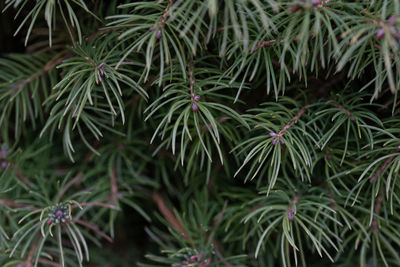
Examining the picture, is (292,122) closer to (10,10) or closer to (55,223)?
(55,223)

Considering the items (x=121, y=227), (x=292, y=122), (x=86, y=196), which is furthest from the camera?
(x=121, y=227)

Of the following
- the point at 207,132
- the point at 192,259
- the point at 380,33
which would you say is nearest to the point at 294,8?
the point at 380,33

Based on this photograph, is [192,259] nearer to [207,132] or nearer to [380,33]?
[207,132]

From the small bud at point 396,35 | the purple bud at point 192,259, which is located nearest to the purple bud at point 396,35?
the small bud at point 396,35

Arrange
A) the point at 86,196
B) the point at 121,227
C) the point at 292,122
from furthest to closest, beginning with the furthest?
the point at 121,227 < the point at 86,196 < the point at 292,122

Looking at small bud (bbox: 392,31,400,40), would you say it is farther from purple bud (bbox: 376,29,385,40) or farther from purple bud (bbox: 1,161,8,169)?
purple bud (bbox: 1,161,8,169)

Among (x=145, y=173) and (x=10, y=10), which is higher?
(x=10, y=10)

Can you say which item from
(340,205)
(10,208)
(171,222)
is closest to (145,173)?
(171,222)

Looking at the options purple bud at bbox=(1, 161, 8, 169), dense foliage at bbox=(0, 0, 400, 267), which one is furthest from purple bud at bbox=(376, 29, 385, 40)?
purple bud at bbox=(1, 161, 8, 169)
